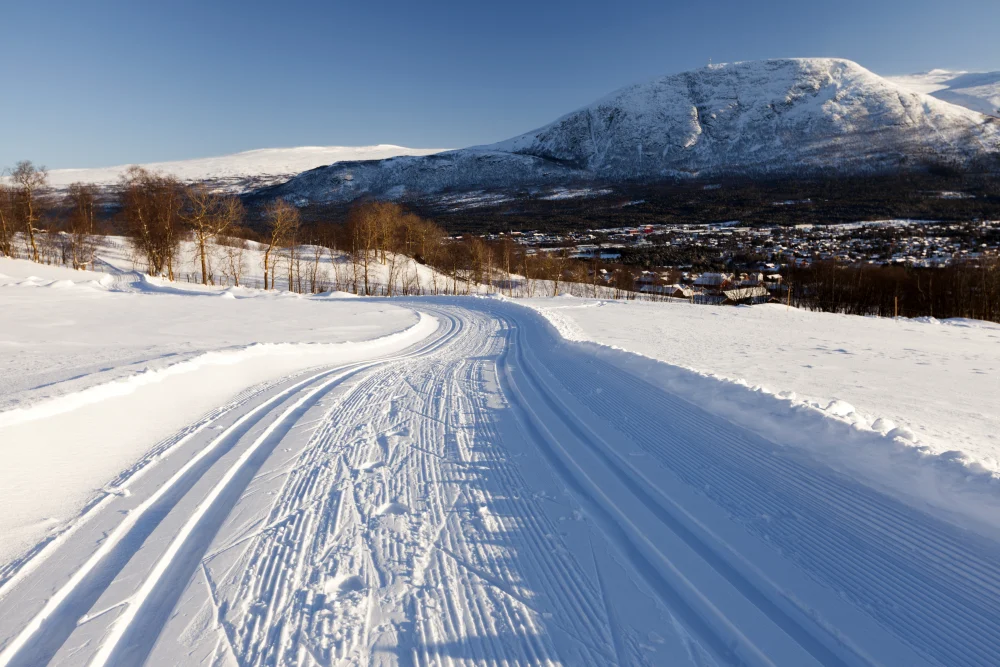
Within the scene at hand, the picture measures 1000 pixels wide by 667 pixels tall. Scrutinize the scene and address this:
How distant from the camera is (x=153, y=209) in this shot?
3603cm

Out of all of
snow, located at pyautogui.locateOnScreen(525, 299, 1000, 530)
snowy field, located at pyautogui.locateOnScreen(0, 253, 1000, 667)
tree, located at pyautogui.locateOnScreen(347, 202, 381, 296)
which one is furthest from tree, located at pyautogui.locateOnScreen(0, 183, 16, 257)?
snow, located at pyautogui.locateOnScreen(525, 299, 1000, 530)

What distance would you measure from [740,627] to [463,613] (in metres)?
1.50

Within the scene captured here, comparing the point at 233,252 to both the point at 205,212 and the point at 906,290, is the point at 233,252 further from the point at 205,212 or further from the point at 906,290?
the point at 906,290

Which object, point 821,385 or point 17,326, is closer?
point 821,385

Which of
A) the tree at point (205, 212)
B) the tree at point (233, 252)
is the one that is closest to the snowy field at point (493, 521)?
the tree at point (205, 212)

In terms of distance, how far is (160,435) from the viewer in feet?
18.1

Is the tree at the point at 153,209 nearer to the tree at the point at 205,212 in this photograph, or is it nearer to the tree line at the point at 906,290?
the tree at the point at 205,212

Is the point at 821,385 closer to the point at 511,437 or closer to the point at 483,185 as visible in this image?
the point at 511,437

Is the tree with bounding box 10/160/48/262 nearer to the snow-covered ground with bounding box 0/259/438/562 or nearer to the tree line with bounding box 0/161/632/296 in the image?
the tree line with bounding box 0/161/632/296

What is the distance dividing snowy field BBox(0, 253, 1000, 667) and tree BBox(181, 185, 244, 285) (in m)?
31.3

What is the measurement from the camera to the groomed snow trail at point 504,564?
2.43 metres

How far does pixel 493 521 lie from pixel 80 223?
181ft

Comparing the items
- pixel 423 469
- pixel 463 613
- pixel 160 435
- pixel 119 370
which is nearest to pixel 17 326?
pixel 119 370

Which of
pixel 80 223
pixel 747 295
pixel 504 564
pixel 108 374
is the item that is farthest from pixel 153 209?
pixel 747 295
